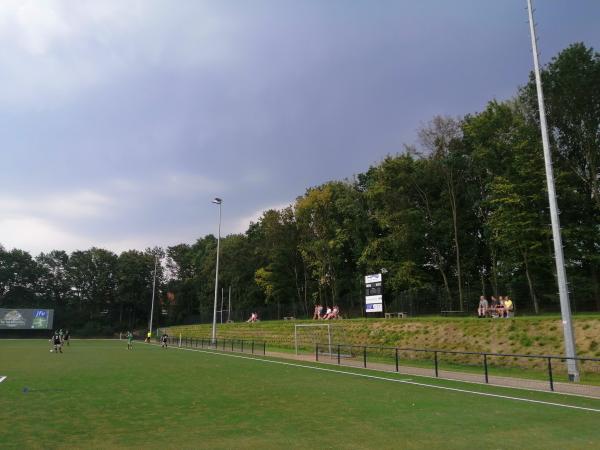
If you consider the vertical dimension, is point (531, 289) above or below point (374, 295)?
above

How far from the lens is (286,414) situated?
11203mm

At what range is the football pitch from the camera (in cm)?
855

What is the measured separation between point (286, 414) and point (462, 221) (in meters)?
43.2

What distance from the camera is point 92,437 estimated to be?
878 centimetres

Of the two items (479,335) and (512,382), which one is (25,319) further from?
(512,382)

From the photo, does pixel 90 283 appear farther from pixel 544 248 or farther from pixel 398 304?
pixel 544 248

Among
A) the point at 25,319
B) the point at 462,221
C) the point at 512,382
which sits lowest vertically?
the point at 512,382

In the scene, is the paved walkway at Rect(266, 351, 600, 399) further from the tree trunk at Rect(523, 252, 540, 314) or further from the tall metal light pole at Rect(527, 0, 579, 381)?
the tree trunk at Rect(523, 252, 540, 314)

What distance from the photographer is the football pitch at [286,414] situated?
8555 mm

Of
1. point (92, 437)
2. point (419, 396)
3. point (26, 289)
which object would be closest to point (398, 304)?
point (419, 396)

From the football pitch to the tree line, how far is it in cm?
2743

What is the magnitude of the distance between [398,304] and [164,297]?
80855mm

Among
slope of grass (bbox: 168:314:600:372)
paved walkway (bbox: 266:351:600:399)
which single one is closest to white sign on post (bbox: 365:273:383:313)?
slope of grass (bbox: 168:314:600:372)

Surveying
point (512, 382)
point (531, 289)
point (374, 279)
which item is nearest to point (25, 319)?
point (374, 279)
